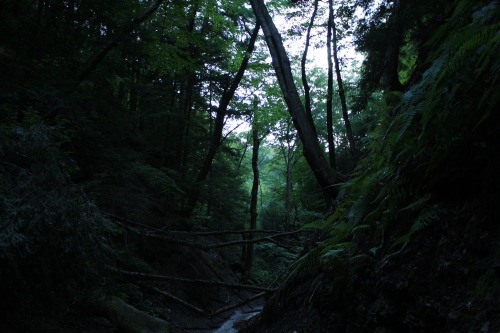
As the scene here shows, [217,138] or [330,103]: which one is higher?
[330,103]

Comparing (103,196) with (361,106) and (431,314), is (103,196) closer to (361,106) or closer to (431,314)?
(431,314)

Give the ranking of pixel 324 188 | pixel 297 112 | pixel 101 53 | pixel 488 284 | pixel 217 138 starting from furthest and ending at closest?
pixel 217 138, pixel 101 53, pixel 297 112, pixel 324 188, pixel 488 284

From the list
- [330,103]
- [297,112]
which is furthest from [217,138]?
[297,112]

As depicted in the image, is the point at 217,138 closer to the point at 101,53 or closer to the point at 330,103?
the point at 330,103

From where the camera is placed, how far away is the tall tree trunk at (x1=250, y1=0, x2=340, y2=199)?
539 centimetres

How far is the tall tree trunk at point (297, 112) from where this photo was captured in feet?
17.7

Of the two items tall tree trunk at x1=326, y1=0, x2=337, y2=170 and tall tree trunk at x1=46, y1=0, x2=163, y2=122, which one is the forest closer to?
tall tree trunk at x1=46, y1=0, x2=163, y2=122

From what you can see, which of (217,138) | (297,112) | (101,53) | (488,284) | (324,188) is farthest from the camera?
(217,138)

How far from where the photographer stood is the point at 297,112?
550 cm

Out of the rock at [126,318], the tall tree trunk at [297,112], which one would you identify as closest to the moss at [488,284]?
the tall tree trunk at [297,112]

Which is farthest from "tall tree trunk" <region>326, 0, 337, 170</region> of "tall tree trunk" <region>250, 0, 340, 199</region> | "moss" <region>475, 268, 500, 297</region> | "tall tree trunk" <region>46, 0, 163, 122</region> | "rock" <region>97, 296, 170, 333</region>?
"moss" <region>475, 268, 500, 297</region>

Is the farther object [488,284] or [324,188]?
[324,188]

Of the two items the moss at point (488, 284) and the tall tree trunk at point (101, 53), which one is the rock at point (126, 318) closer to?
the tall tree trunk at point (101, 53)

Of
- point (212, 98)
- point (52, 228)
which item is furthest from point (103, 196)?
point (212, 98)
